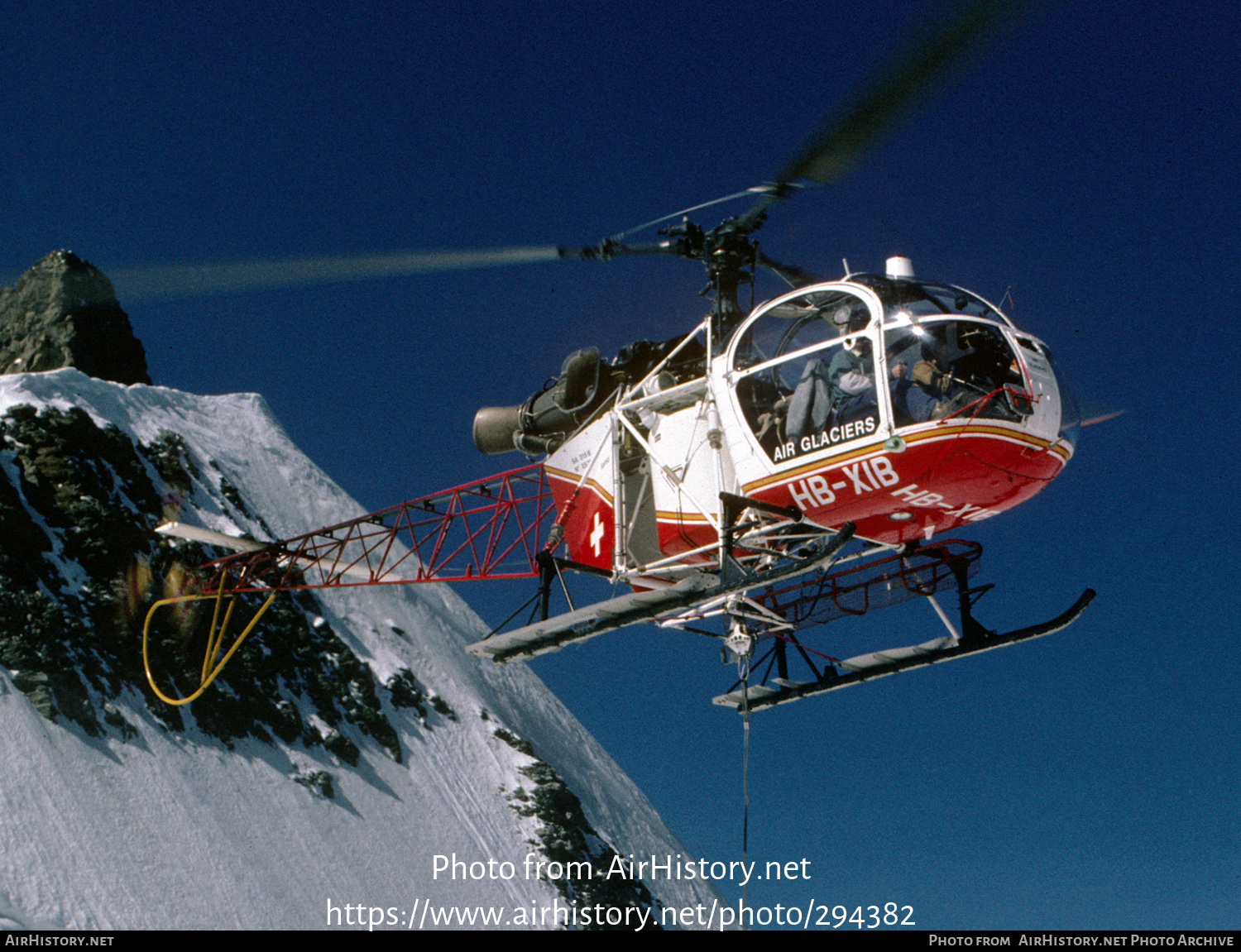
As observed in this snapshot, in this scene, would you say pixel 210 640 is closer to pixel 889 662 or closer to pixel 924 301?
pixel 889 662

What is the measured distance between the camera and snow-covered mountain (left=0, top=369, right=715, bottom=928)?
91.6 feet

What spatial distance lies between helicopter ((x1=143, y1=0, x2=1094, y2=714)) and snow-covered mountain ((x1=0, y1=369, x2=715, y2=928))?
16259 mm

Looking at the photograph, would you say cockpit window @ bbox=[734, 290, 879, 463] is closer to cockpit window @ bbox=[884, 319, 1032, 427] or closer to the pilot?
the pilot

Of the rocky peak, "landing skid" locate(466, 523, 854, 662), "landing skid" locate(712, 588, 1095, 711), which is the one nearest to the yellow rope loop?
"landing skid" locate(466, 523, 854, 662)

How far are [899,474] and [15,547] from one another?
96.3 ft

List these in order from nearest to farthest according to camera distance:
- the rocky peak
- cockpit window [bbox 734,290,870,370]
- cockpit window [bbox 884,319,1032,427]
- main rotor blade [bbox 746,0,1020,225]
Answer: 1. main rotor blade [bbox 746,0,1020,225]
2. cockpit window [bbox 884,319,1032,427]
3. cockpit window [bbox 734,290,870,370]
4. the rocky peak

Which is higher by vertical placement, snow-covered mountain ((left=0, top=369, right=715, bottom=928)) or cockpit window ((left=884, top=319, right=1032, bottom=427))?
snow-covered mountain ((left=0, top=369, right=715, bottom=928))

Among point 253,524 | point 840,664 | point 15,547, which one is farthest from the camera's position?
point 253,524

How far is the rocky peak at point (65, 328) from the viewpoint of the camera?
182 ft

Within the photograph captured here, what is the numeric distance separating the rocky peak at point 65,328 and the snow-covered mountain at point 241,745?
7601 millimetres

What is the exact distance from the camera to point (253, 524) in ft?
150

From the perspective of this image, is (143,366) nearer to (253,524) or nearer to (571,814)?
(253,524)

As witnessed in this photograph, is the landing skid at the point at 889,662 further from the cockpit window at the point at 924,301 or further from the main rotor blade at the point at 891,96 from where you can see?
the main rotor blade at the point at 891,96
